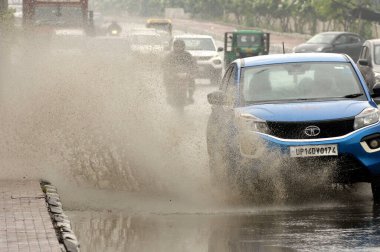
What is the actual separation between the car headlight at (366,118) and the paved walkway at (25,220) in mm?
3053

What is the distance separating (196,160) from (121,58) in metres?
4.64

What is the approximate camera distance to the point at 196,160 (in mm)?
13812

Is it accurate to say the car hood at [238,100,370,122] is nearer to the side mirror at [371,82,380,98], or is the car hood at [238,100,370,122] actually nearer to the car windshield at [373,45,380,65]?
the side mirror at [371,82,380,98]

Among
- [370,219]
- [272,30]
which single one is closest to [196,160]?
[370,219]

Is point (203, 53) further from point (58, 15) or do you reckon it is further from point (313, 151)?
point (313, 151)

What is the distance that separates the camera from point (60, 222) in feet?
A: 31.5

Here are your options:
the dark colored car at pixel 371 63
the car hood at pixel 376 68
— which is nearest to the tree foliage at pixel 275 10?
the dark colored car at pixel 371 63

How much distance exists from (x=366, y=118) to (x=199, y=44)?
3169 cm

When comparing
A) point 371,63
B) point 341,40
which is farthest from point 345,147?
point 341,40

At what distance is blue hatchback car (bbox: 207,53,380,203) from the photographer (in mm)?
11773

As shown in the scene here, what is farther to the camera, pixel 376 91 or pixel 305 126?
pixel 376 91

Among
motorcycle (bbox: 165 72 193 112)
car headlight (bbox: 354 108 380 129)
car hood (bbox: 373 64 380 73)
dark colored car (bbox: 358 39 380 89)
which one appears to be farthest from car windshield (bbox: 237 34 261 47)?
car headlight (bbox: 354 108 380 129)

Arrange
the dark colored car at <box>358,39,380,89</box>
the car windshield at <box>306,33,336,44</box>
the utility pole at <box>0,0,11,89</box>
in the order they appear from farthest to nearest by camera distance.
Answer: the car windshield at <box>306,33,336,44</box>
the dark colored car at <box>358,39,380,89</box>
the utility pole at <box>0,0,11,89</box>

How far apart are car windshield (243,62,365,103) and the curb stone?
238 cm
